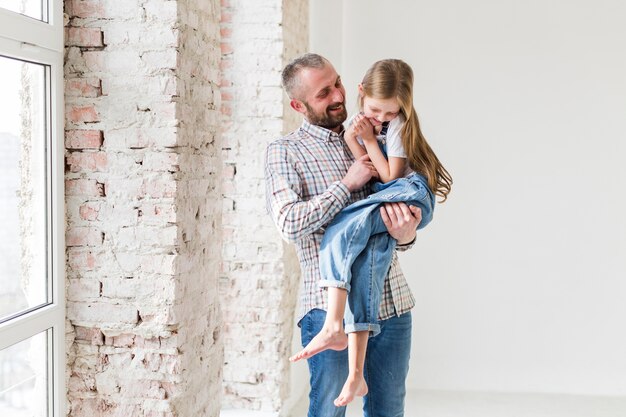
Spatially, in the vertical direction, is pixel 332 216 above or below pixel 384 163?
below

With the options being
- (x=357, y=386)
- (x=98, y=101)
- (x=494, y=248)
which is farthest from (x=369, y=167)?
(x=494, y=248)

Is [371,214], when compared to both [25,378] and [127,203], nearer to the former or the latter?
[127,203]

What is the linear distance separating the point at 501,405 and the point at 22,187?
123 inches

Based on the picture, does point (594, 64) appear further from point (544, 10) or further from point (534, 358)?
point (534, 358)

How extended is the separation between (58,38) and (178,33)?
1.08 ft

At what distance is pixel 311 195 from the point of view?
2352 millimetres

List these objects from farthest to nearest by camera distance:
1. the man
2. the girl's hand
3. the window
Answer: the girl's hand → the man → the window

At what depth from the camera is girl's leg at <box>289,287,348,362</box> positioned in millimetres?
2170

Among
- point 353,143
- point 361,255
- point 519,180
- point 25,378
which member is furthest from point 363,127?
point 519,180

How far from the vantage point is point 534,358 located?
15.2 ft

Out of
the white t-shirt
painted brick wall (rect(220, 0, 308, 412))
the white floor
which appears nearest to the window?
the white t-shirt

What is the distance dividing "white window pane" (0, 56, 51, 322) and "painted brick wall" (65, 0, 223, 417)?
0.12 meters

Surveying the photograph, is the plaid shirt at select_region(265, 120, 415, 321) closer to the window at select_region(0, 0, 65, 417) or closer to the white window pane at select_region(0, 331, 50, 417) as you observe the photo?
the window at select_region(0, 0, 65, 417)

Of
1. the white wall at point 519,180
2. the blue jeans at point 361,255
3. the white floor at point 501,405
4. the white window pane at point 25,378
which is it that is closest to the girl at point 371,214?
the blue jeans at point 361,255
